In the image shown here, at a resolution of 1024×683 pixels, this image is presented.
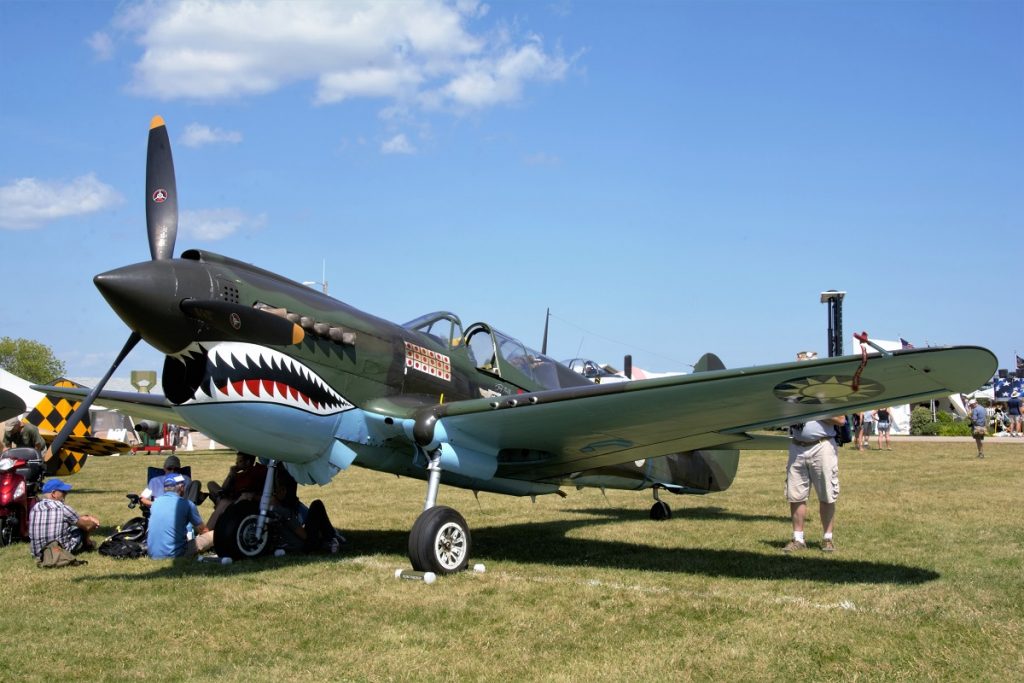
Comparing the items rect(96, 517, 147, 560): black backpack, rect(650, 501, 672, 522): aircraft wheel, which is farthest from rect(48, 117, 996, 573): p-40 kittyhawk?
rect(650, 501, 672, 522): aircraft wheel

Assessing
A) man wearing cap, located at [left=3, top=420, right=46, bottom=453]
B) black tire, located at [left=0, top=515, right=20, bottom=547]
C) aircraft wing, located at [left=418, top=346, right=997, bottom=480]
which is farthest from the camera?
man wearing cap, located at [left=3, top=420, right=46, bottom=453]

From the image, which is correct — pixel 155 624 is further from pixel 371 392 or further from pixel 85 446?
pixel 85 446

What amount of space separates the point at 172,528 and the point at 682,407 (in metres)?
5.10

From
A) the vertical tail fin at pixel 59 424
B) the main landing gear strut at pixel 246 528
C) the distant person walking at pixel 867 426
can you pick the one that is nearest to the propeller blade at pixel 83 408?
the main landing gear strut at pixel 246 528

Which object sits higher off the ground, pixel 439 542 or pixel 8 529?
pixel 439 542

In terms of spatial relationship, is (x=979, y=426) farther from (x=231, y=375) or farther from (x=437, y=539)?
(x=231, y=375)

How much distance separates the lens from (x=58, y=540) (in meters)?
8.16

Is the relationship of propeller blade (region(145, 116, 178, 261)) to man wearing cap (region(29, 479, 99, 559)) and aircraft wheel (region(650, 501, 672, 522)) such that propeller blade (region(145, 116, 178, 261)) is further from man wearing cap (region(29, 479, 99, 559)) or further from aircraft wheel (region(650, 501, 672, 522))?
aircraft wheel (region(650, 501, 672, 522))

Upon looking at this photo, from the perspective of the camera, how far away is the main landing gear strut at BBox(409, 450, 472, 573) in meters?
7.06

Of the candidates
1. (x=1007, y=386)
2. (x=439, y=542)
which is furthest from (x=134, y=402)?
(x=1007, y=386)

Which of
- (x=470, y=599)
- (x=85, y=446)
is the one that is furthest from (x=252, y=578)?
(x=85, y=446)

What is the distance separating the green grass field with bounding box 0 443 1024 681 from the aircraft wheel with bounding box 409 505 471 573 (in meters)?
0.25

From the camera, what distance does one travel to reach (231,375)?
6.91 m

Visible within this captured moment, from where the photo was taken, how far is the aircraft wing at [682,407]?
5789mm
